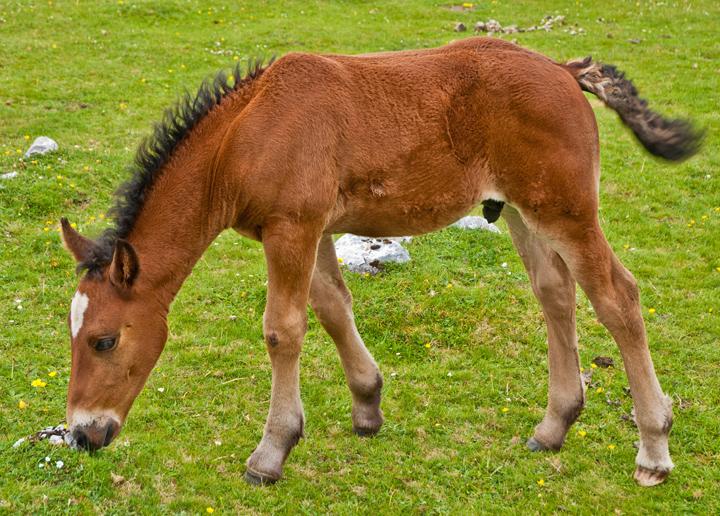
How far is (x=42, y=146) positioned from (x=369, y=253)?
5.34 m

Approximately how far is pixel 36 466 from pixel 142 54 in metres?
12.5

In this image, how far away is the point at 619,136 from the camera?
12.2m

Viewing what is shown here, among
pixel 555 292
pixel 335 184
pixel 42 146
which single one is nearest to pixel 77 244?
pixel 335 184

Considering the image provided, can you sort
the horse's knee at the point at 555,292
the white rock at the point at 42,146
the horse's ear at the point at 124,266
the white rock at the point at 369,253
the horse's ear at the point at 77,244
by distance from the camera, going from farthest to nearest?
the white rock at the point at 42,146 → the white rock at the point at 369,253 → the horse's knee at the point at 555,292 → the horse's ear at the point at 77,244 → the horse's ear at the point at 124,266

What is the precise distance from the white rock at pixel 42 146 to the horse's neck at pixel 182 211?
22.1ft

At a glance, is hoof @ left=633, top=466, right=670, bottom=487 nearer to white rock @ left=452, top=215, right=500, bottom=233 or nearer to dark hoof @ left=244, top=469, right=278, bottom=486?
dark hoof @ left=244, top=469, right=278, bottom=486

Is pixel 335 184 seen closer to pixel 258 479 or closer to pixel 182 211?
pixel 182 211

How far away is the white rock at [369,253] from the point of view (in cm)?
841

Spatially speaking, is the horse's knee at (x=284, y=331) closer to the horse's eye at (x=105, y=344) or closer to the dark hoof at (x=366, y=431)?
the horse's eye at (x=105, y=344)

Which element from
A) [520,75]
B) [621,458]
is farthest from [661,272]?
[520,75]

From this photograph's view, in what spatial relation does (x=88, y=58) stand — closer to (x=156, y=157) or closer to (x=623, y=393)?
(x=156, y=157)

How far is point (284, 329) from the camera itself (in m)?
5.01

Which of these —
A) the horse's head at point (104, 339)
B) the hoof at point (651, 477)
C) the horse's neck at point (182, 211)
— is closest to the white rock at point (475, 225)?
the hoof at point (651, 477)

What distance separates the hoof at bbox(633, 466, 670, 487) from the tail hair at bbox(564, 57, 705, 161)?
87.3 inches
